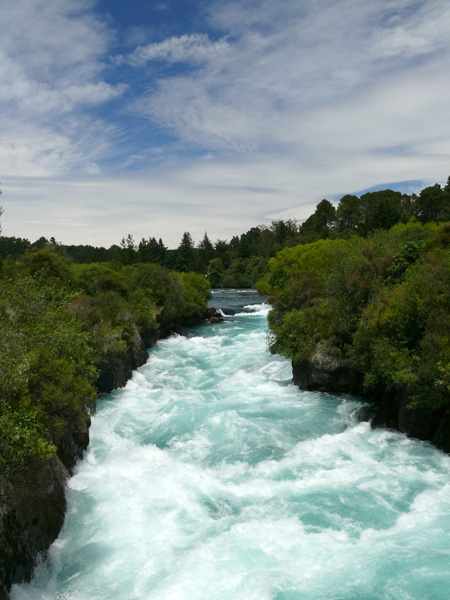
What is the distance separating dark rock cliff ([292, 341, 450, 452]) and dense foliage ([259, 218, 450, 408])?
470mm

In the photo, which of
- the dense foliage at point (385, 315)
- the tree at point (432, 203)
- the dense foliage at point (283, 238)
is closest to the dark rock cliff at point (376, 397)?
the dense foliage at point (385, 315)

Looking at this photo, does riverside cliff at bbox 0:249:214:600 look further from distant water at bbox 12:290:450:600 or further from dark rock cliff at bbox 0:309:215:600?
distant water at bbox 12:290:450:600

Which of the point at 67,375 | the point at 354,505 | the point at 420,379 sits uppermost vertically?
the point at 67,375

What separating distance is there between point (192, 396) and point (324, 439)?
8.33m

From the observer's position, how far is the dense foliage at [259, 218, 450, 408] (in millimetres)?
14430

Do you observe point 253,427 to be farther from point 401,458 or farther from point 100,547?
point 100,547

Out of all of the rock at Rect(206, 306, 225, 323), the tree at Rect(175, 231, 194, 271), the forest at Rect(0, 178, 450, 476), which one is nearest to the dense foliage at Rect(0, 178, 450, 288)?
the tree at Rect(175, 231, 194, 271)

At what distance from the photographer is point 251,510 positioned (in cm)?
1163

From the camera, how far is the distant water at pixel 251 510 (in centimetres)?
889

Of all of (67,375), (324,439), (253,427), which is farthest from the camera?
(253,427)

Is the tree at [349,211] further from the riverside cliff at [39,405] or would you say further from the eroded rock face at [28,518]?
the eroded rock face at [28,518]

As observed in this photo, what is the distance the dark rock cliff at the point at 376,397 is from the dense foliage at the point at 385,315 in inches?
18.5

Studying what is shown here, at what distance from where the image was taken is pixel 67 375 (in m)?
12.8

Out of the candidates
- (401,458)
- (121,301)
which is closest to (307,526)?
(401,458)
